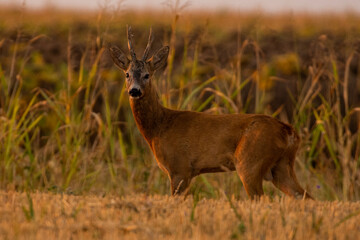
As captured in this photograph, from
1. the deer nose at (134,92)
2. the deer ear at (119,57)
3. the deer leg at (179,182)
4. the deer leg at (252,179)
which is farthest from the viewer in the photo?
the deer ear at (119,57)

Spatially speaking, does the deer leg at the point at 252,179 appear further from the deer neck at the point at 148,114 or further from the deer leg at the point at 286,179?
the deer neck at the point at 148,114

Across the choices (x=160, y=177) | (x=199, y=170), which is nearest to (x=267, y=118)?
(x=199, y=170)

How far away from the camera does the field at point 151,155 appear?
4461 mm

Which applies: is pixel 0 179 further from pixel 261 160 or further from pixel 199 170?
pixel 261 160

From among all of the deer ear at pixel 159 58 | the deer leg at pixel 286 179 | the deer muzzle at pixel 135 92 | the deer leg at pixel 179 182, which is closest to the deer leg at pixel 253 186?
the deer leg at pixel 286 179

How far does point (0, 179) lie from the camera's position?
A: 7.45 m

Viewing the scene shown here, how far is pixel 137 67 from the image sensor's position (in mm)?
6457

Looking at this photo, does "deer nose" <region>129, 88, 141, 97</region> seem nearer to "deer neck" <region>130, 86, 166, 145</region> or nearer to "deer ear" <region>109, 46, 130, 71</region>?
"deer neck" <region>130, 86, 166, 145</region>

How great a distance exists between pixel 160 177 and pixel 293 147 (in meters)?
2.25

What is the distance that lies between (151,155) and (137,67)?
81.0 inches

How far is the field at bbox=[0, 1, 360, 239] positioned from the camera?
4461 millimetres

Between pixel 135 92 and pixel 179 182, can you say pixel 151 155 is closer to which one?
pixel 179 182

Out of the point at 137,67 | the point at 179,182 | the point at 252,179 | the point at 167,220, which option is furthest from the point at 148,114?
the point at 167,220

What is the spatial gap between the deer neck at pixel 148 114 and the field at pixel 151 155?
73 centimetres
